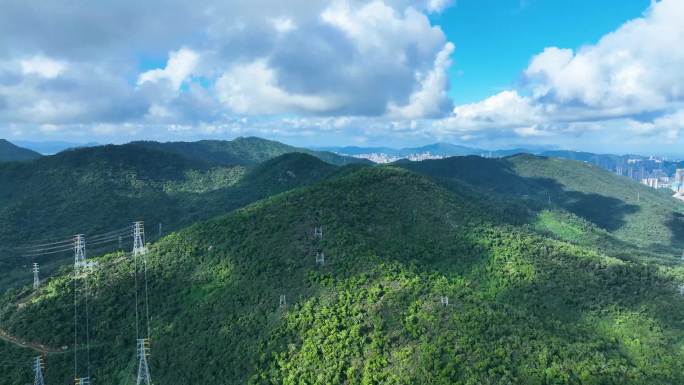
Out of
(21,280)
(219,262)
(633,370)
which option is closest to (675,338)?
(633,370)

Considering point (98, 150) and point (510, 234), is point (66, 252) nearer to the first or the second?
point (98, 150)

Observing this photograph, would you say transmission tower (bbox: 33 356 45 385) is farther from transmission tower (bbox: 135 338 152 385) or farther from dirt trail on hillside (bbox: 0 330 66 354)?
transmission tower (bbox: 135 338 152 385)

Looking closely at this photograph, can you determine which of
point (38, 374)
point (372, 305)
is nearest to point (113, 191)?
point (38, 374)

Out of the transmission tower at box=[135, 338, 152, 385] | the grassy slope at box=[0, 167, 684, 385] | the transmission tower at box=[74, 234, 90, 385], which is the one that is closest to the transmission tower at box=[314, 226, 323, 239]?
the grassy slope at box=[0, 167, 684, 385]

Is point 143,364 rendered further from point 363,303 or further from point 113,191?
point 113,191

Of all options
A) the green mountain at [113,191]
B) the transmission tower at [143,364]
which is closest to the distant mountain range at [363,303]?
the transmission tower at [143,364]
